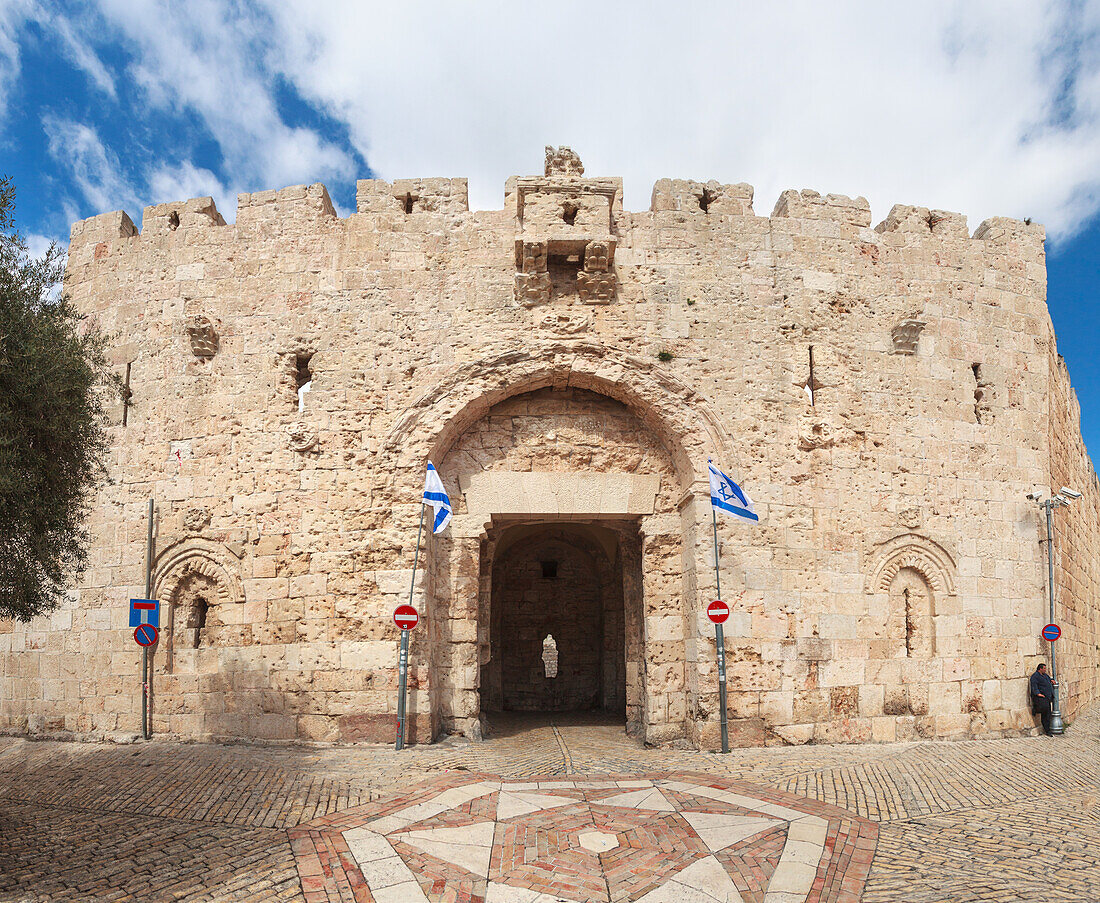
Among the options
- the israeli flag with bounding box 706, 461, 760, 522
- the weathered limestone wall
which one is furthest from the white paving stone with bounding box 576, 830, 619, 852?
the weathered limestone wall

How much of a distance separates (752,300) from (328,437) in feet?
18.5

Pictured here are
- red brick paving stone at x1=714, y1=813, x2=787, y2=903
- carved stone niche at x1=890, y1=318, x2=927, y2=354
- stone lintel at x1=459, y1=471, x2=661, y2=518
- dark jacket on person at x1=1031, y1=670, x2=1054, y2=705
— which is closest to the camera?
red brick paving stone at x1=714, y1=813, x2=787, y2=903

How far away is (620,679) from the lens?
13664mm

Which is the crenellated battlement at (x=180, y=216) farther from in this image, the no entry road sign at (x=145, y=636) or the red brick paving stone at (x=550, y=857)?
the red brick paving stone at (x=550, y=857)

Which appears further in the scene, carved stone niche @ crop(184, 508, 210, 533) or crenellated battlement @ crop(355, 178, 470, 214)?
crenellated battlement @ crop(355, 178, 470, 214)

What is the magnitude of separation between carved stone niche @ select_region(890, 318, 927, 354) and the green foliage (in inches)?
364

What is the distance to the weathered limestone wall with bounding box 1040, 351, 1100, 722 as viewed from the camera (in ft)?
33.0

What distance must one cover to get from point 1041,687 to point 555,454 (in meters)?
6.79

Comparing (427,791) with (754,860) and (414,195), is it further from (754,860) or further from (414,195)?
(414,195)

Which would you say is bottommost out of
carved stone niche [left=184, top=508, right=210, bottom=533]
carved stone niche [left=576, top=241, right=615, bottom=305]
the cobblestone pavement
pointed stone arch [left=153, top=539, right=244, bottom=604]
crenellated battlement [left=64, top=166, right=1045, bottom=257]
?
the cobblestone pavement

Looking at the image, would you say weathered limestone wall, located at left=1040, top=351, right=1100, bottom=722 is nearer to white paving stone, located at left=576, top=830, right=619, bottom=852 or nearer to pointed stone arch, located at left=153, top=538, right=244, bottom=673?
white paving stone, located at left=576, top=830, right=619, bottom=852

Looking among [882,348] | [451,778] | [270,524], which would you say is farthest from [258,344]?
[882,348]

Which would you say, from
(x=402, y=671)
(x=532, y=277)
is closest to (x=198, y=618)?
(x=402, y=671)

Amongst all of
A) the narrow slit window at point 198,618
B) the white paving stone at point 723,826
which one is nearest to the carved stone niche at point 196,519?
Result: the narrow slit window at point 198,618
